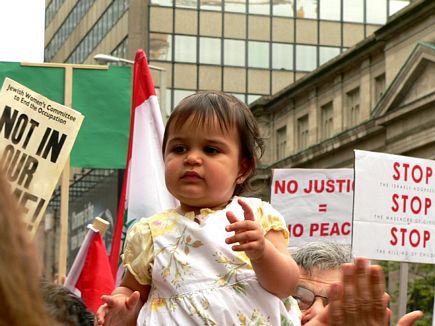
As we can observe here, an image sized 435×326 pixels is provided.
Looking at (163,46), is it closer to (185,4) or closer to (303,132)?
(185,4)

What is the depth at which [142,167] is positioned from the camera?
703cm

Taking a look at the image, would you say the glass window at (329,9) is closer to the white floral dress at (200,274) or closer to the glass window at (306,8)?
the glass window at (306,8)

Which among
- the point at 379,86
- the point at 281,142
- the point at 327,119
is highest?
the point at 379,86

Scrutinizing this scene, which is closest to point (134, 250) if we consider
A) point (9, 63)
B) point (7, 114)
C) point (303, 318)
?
point (303, 318)

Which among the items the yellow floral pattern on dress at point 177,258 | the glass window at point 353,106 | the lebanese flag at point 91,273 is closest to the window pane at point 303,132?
the glass window at point 353,106

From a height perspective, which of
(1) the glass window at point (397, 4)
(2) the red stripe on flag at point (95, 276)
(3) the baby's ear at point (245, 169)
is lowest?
(2) the red stripe on flag at point (95, 276)

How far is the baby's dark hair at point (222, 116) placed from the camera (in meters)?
3.16

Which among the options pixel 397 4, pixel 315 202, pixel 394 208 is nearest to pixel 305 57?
pixel 397 4

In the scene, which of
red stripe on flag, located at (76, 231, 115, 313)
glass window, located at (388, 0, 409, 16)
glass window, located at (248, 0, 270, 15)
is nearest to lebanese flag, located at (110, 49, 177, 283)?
red stripe on flag, located at (76, 231, 115, 313)

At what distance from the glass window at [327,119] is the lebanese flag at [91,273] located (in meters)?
41.9

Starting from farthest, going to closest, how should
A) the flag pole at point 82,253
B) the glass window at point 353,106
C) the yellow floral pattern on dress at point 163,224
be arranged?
the glass window at point 353,106, the flag pole at point 82,253, the yellow floral pattern on dress at point 163,224

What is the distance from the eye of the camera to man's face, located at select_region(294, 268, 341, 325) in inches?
151

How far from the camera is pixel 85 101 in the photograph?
11.0 meters

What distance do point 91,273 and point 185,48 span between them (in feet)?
166
